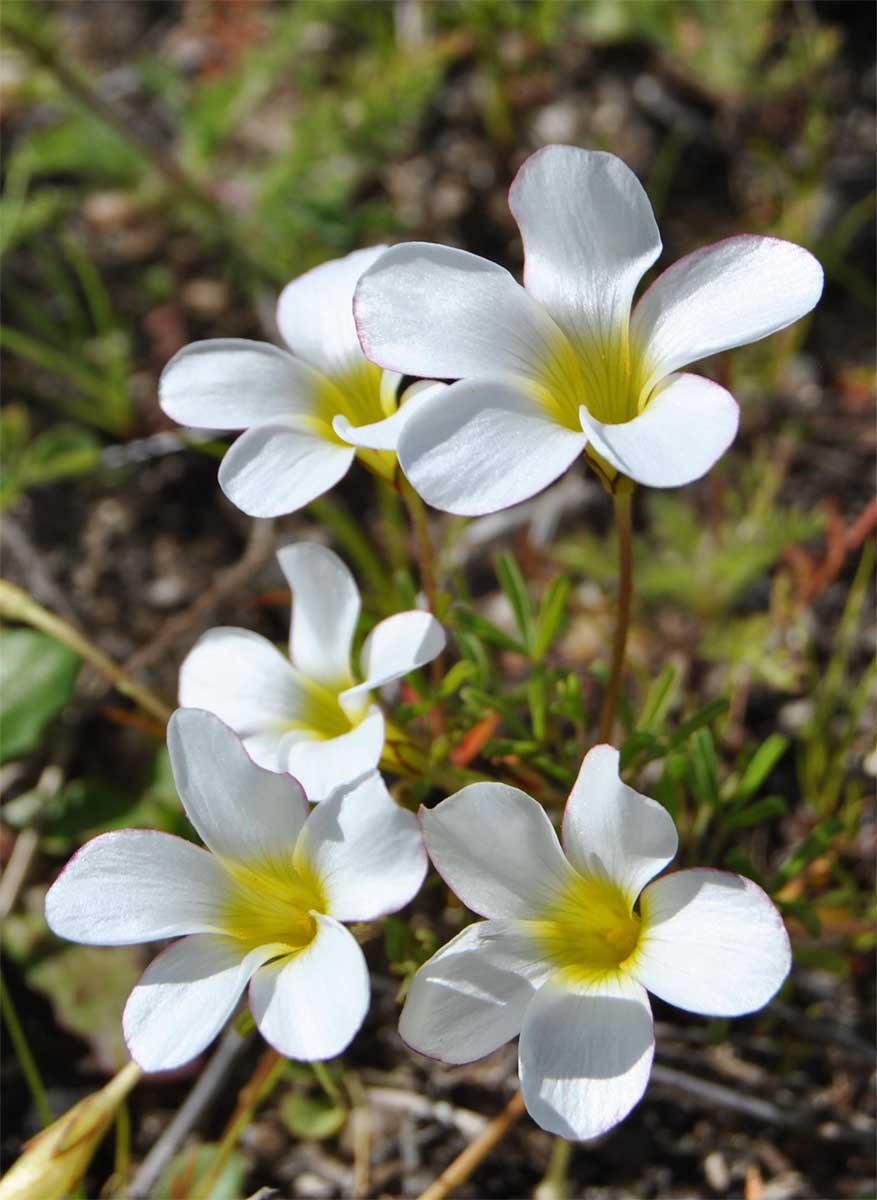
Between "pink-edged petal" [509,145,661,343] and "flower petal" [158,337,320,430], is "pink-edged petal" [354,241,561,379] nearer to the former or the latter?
"pink-edged petal" [509,145,661,343]

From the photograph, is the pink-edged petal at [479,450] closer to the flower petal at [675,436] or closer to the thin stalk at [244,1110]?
the flower petal at [675,436]

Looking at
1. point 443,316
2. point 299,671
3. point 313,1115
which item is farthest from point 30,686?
point 443,316

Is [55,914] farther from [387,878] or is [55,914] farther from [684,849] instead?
[684,849]

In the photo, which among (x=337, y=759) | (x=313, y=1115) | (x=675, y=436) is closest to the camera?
(x=675, y=436)

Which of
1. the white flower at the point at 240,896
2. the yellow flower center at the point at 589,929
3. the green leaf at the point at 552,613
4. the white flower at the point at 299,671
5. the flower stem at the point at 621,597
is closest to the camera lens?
the white flower at the point at 240,896

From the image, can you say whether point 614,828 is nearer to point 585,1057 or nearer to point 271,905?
point 585,1057

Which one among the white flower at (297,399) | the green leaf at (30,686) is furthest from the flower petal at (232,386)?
the green leaf at (30,686)

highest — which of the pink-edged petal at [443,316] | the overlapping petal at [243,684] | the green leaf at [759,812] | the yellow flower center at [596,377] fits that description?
the pink-edged petal at [443,316]
